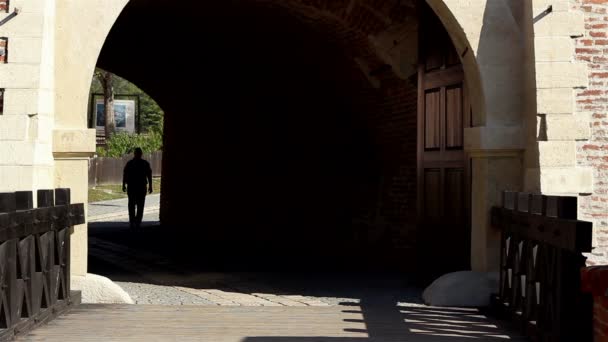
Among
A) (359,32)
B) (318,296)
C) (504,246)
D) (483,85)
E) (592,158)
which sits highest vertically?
(359,32)

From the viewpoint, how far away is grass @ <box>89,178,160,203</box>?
29853 mm

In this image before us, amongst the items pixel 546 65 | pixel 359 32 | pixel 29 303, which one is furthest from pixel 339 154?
pixel 29 303

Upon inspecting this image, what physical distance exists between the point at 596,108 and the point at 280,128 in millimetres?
6311

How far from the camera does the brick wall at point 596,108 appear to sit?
7.74 meters

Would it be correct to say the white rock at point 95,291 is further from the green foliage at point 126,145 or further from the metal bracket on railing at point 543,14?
the green foliage at point 126,145

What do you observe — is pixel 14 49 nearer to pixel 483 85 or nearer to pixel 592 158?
pixel 483 85

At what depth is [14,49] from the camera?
7.16 metres

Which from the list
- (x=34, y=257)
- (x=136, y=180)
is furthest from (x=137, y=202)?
(x=34, y=257)

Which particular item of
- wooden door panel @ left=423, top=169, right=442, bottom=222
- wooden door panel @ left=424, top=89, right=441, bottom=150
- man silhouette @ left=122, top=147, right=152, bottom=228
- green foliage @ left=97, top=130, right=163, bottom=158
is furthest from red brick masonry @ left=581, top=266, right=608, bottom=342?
green foliage @ left=97, top=130, right=163, bottom=158

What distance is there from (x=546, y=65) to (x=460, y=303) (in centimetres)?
198

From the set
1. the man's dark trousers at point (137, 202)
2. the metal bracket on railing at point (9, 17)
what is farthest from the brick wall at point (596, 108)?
the man's dark trousers at point (137, 202)

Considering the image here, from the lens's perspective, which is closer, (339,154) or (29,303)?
(29,303)

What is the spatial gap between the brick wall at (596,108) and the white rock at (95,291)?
3.62 metres

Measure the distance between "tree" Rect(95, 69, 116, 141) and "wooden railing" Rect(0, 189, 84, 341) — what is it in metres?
35.9
